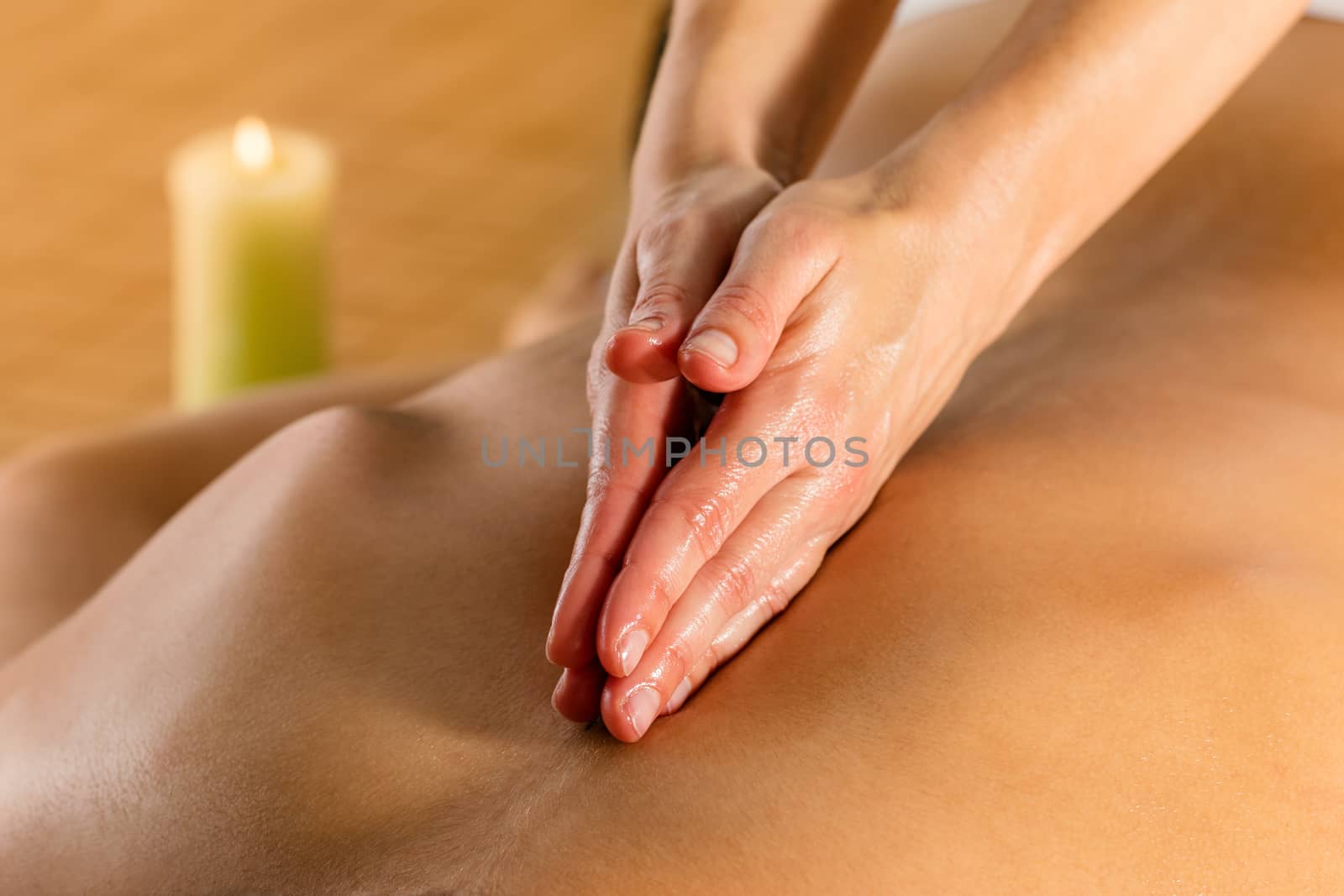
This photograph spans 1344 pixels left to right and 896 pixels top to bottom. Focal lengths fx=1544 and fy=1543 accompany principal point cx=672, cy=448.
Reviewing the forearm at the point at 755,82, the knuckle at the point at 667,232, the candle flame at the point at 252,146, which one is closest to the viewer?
the knuckle at the point at 667,232

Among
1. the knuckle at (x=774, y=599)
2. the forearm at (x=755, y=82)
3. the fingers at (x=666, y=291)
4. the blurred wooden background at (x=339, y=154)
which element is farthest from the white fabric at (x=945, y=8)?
the blurred wooden background at (x=339, y=154)

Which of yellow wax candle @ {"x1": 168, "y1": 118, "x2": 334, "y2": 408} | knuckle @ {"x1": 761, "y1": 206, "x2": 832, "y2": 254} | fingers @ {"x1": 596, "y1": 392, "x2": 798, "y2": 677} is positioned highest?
knuckle @ {"x1": 761, "y1": 206, "x2": 832, "y2": 254}

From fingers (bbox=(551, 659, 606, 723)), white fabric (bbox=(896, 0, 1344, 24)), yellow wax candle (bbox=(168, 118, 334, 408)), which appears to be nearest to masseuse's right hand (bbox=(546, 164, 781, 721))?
fingers (bbox=(551, 659, 606, 723))

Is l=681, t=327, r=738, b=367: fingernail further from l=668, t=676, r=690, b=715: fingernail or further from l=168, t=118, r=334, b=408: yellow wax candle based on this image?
l=168, t=118, r=334, b=408: yellow wax candle

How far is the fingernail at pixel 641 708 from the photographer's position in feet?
1.81

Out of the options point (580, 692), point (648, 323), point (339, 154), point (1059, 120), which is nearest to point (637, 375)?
point (648, 323)

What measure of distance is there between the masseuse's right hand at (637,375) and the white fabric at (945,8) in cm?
30

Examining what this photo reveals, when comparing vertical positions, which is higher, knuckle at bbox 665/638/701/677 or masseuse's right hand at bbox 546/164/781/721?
masseuse's right hand at bbox 546/164/781/721

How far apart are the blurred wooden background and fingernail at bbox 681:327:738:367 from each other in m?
1.12

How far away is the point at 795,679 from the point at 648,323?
0.15 metres

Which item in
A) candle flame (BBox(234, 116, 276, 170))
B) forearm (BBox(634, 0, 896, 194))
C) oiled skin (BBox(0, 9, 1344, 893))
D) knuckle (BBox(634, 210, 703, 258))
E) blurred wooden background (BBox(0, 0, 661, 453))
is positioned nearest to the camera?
oiled skin (BBox(0, 9, 1344, 893))

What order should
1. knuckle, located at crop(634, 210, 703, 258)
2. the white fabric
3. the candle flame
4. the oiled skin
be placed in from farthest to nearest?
the candle flame, the white fabric, knuckle, located at crop(634, 210, 703, 258), the oiled skin

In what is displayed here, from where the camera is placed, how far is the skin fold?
57cm

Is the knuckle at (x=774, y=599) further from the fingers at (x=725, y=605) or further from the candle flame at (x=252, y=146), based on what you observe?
the candle flame at (x=252, y=146)
